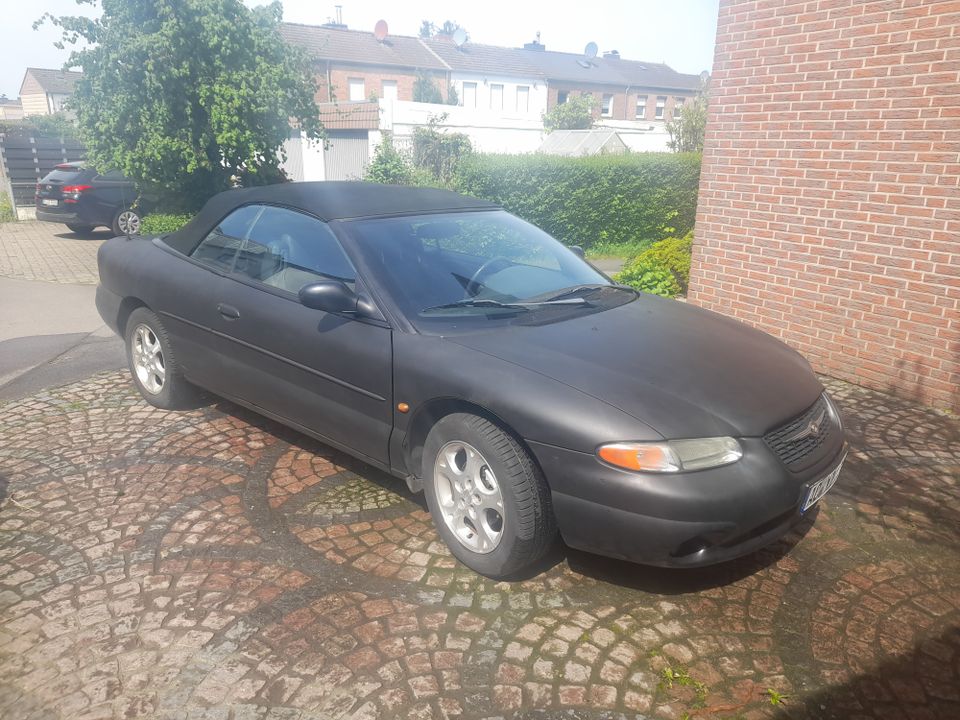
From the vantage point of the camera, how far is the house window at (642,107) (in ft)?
185

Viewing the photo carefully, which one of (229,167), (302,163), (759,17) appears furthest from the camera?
(302,163)

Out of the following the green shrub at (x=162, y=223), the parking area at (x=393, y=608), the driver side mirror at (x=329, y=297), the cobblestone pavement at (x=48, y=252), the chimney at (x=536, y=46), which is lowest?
the cobblestone pavement at (x=48, y=252)

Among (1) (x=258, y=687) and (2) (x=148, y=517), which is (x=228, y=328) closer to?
A: (2) (x=148, y=517)

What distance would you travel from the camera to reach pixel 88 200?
1490cm

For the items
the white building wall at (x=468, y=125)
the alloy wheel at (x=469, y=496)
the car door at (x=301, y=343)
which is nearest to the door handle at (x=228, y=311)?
the car door at (x=301, y=343)

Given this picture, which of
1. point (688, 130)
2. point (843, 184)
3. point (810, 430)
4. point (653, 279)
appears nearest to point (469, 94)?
point (688, 130)

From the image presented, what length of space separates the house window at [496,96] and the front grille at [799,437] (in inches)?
1891

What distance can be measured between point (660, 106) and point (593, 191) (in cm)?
4588

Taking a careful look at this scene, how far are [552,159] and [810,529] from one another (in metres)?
12.9

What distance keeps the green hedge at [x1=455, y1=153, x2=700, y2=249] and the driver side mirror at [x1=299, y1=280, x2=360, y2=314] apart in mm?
11749

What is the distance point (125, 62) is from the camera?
34.9 ft

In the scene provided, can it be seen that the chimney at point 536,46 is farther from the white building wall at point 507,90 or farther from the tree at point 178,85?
the tree at point 178,85

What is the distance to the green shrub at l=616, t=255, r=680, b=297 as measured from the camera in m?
8.91

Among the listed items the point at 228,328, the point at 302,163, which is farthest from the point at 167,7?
the point at 302,163
